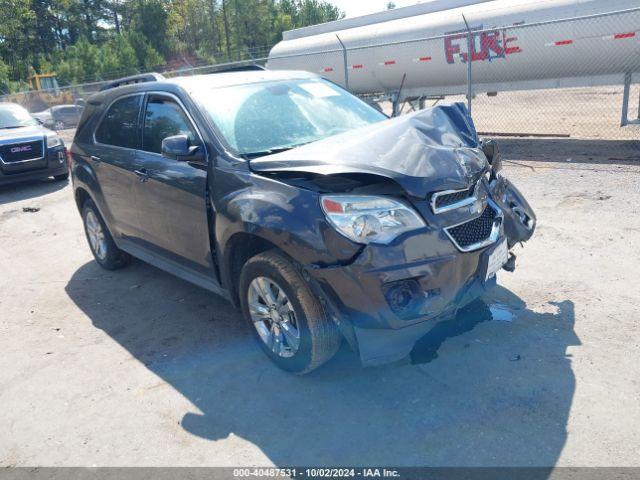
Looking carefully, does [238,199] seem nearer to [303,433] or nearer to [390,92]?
[303,433]

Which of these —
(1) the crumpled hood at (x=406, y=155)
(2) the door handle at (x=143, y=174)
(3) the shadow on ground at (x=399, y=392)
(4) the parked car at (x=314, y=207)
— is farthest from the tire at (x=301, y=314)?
(2) the door handle at (x=143, y=174)

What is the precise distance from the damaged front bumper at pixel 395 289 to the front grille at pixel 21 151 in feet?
32.7

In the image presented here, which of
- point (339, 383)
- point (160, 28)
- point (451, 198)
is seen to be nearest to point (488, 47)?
point (451, 198)

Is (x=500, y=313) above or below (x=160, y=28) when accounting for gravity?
below

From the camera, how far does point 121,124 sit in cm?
508

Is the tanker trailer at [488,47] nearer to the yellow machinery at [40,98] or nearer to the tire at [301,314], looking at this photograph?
the tire at [301,314]

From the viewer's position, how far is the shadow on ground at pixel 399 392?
2.83 meters

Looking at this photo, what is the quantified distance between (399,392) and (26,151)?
1034 cm

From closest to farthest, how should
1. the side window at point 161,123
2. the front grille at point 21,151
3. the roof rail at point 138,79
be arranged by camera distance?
1. the side window at point 161,123
2. the roof rail at point 138,79
3. the front grille at point 21,151

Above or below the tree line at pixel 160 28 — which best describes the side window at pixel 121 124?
below

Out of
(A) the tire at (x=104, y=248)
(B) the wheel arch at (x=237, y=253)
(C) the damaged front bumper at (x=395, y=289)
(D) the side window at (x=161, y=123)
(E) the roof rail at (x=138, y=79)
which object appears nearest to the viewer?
(C) the damaged front bumper at (x=395, y=289)

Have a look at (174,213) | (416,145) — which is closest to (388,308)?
(416,145)

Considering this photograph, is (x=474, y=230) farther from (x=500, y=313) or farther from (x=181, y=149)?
(x=181, y=149)

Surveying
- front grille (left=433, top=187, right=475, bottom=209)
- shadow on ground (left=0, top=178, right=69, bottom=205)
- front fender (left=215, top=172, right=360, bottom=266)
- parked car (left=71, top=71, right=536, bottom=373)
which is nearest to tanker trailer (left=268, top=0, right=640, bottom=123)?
parked car (left=71, top=71, right=536, bottom=373)
